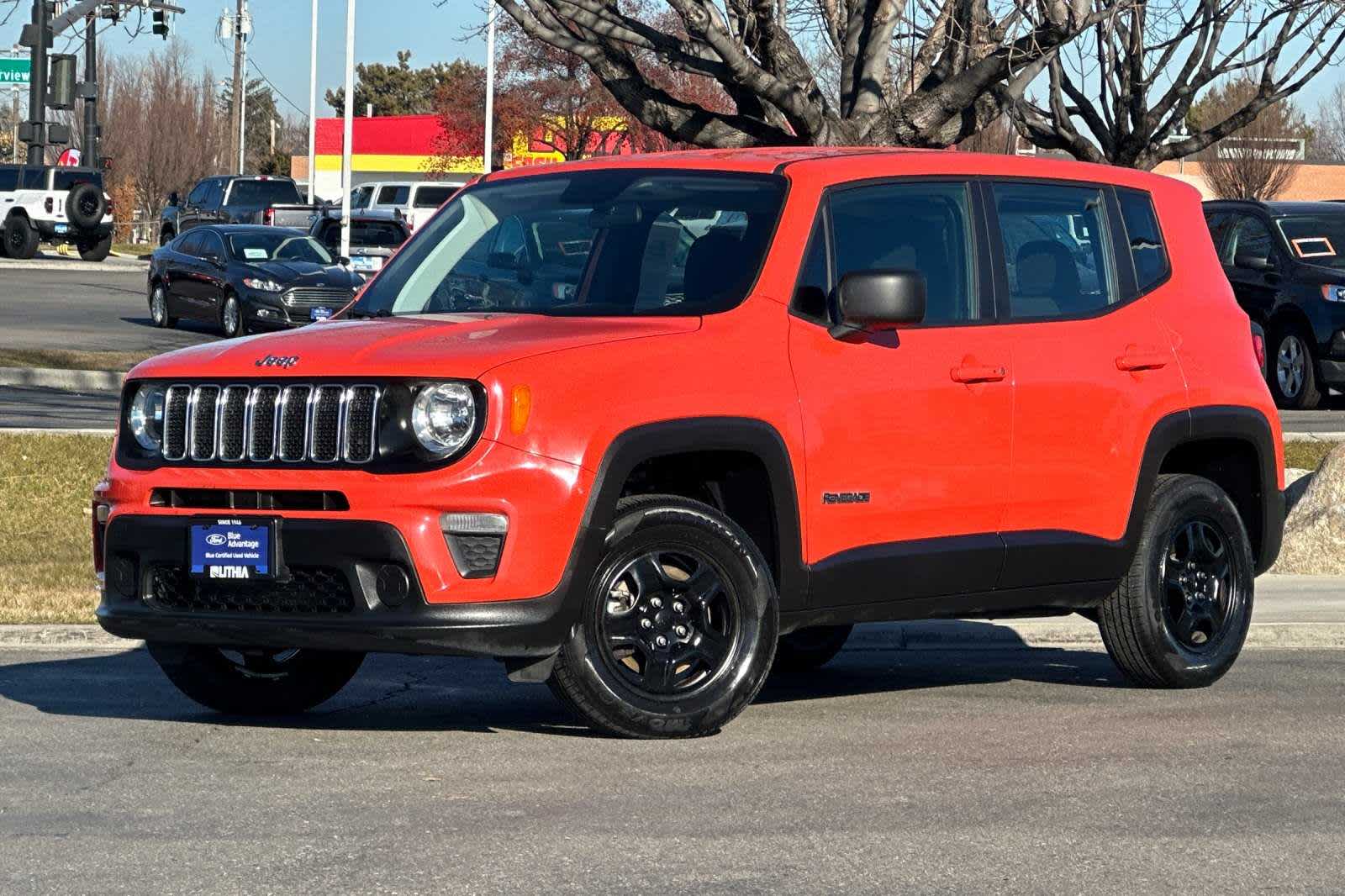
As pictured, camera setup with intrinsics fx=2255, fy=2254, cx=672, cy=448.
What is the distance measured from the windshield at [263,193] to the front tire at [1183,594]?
44.7 metres

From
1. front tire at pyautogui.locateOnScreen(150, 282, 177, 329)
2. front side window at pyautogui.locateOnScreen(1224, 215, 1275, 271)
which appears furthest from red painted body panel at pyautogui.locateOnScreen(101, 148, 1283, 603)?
front tire at pyautogui.locateOnScreen(150, 282, 177, 329)

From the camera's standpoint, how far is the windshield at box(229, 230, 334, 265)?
105 feet

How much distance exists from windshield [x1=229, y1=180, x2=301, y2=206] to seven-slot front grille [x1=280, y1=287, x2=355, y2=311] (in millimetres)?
21807

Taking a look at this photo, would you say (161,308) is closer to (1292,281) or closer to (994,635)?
(1292,281)

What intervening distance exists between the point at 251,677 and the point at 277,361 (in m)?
1.48

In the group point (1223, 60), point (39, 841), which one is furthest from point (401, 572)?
point (1223, 60)

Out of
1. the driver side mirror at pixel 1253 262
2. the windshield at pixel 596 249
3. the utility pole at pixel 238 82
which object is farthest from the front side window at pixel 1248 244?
the utility pole at pixel 238 82

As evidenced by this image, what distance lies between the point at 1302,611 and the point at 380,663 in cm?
446

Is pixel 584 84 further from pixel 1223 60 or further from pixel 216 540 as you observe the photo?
pixel 216 540

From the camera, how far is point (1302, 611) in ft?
35.6

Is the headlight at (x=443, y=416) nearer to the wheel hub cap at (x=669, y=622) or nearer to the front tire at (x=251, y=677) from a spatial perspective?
the wheel hub cap at (x=669, y=622)

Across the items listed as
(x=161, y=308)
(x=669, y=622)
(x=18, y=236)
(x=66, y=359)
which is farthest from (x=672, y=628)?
(x=18, y=236)

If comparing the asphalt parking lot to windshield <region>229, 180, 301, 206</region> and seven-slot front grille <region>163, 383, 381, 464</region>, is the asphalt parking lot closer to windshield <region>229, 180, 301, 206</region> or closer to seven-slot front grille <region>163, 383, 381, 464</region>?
seven-slot front grille <region>163, 383, 381, 464</region>

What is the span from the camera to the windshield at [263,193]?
52438 millimetres
